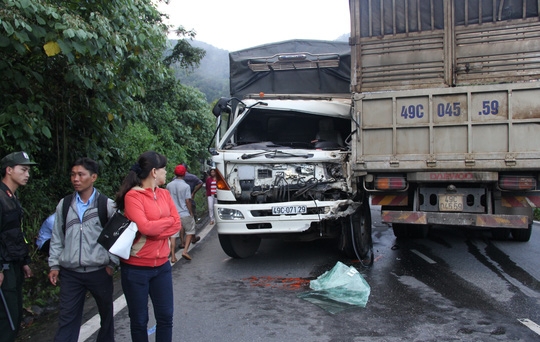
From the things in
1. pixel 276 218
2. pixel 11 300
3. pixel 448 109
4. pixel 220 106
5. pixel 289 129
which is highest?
pixel 220 106

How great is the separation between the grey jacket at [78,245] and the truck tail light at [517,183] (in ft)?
15.3

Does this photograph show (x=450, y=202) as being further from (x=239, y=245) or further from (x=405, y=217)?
(x=239, y=245)

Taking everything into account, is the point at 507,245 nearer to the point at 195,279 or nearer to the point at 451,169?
the point at 451,169

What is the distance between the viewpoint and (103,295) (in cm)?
336


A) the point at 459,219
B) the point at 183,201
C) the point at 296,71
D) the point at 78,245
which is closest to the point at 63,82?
the point at 183,201

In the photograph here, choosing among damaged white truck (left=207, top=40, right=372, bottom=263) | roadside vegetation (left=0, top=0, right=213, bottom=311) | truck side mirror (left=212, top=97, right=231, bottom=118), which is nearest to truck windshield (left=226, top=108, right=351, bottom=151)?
damaged white truck (left=207, top=40, right=372, bottom=263)

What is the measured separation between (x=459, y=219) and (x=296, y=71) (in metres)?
3.95

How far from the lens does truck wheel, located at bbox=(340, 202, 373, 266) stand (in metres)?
6.42

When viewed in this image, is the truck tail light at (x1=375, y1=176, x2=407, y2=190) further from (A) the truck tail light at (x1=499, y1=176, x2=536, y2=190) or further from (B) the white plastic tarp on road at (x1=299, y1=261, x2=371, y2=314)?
(B) the white plastic tarp on road at (x1=299, y1=261, x2=371, y2=314)

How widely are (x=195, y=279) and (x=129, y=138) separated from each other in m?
5.02

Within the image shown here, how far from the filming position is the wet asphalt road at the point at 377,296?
4.10 meters

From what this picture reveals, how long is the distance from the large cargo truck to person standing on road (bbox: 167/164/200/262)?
2.75m

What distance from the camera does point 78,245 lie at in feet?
10.6

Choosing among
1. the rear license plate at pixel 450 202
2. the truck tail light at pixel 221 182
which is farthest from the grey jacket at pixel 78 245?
the rear license plate at pixel 450 202
